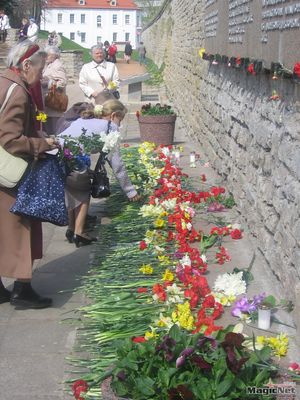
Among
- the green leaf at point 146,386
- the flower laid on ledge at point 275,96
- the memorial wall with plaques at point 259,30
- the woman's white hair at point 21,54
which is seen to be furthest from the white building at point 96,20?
the green leaf at point 146,386

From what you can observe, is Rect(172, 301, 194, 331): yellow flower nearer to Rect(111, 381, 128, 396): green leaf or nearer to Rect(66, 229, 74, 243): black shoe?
Rect(111, 381, 128, 396): green leaf

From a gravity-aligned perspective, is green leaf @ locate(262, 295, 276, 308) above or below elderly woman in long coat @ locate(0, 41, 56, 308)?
below

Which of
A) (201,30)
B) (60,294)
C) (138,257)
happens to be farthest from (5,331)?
(201,30)

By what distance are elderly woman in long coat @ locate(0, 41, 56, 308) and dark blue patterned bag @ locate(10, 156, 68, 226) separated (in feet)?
0.37

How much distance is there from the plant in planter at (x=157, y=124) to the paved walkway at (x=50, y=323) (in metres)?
4.88

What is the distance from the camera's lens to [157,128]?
1209 cm

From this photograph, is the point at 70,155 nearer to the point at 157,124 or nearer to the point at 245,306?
the point at 245,306

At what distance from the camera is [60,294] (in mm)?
5461

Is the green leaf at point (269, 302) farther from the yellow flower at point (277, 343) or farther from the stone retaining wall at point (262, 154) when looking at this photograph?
the yellow flower at point (277, 343)

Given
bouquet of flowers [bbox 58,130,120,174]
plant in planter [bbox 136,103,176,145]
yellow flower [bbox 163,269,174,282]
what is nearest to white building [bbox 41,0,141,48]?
plant in planter [bbox 136,103,176,145]

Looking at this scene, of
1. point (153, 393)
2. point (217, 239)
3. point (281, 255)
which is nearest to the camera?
point (153, 393)

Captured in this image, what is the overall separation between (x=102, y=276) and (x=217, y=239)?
1.31 metres

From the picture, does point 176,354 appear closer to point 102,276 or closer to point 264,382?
point 264,382

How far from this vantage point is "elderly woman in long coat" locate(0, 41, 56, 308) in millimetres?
4801
